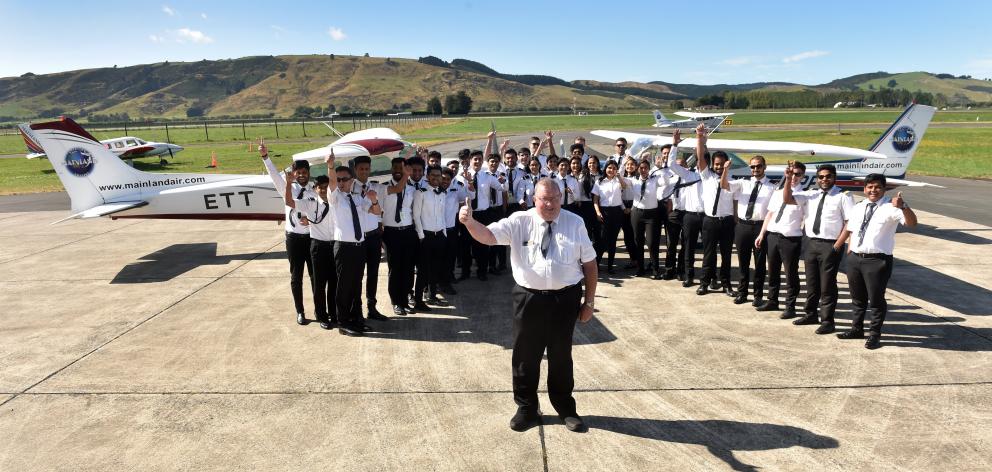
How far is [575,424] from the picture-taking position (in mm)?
4047

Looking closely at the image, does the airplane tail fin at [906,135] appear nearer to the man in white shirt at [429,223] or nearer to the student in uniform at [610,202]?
the student in uniform at [610,202]

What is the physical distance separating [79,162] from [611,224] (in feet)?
32.0

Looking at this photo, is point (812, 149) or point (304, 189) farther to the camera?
point (812, 149)

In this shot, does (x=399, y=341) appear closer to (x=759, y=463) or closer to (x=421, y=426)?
(x=421, y=426)

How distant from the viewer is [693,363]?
522 cm

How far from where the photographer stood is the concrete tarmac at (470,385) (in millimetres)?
3797

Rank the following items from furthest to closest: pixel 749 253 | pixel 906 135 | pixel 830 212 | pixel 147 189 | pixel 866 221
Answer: pixel 906 135, pixel 147 189, pixel 749 253, pixel 830 212, pixel 866 221

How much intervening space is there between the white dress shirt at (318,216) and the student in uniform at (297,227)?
0.07 meters

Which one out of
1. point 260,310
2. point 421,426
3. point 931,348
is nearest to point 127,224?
point 260,310

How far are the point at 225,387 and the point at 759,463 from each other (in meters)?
4.58

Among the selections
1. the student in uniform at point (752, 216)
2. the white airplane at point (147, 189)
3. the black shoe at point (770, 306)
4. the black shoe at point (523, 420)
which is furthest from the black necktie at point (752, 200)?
the white airplane at point (147, 189)

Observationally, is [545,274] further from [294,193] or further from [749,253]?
[749,253]

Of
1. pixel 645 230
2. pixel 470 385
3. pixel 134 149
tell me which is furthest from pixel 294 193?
pixel 134 149

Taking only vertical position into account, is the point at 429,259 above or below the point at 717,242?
below
